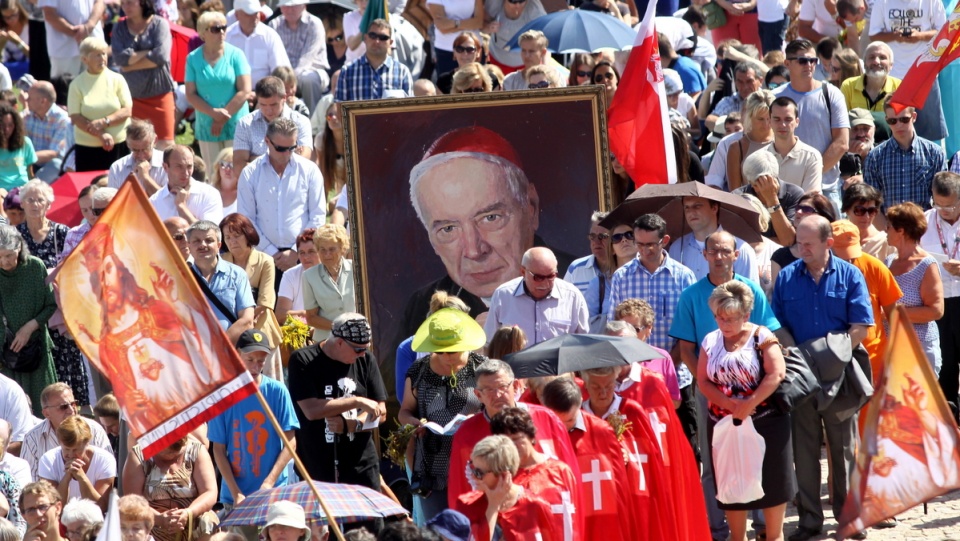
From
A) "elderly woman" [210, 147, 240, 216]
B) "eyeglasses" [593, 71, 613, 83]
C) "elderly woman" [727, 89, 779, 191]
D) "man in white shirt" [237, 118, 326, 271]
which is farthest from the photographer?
"elderly woman" [210, 147, 240, 216]

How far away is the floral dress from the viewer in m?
14.1

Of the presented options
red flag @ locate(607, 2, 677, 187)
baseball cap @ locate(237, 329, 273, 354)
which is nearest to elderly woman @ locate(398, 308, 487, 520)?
baseball cap @ locate(237, 329, 273, 354)

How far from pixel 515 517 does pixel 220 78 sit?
9.11 meters

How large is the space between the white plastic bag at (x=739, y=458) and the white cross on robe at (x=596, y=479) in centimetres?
93

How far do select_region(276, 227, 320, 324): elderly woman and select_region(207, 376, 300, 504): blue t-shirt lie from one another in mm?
2604

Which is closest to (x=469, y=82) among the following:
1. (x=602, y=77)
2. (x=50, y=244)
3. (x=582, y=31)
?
(x=602, y=77)

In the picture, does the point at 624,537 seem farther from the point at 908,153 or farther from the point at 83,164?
the point at 83,164

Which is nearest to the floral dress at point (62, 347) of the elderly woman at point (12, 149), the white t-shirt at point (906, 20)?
the elderly woman at point (12, 149)

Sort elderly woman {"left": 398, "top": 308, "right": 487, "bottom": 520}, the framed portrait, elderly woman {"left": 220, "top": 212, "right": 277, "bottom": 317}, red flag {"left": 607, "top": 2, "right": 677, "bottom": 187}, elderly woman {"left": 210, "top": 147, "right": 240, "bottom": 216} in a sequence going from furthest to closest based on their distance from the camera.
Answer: elderly woman {"left": 210, "top": 147, "right": 240, "bottom": 216} < red flag {"left": 607, "top": 2, "right": 677, "bottom": 187} < elderly woman {"left": 220, "top": 212, "right": 277, "bottom": 317} < the framed portrait < elderly woman {"left": 398, "top": 308, "right": 487, "bottom": 520}

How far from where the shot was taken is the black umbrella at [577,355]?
9695mm

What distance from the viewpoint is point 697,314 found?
1096 cm

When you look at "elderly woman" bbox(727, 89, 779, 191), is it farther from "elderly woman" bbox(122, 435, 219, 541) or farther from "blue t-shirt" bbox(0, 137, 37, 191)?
"blue t-shirt" bbox(0, 137, 37, 191)

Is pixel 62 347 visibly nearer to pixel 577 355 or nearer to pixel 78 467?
pixel 78 467

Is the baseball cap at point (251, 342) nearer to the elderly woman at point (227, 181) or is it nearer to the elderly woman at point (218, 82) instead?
the elderly woman at point (227, 181)
